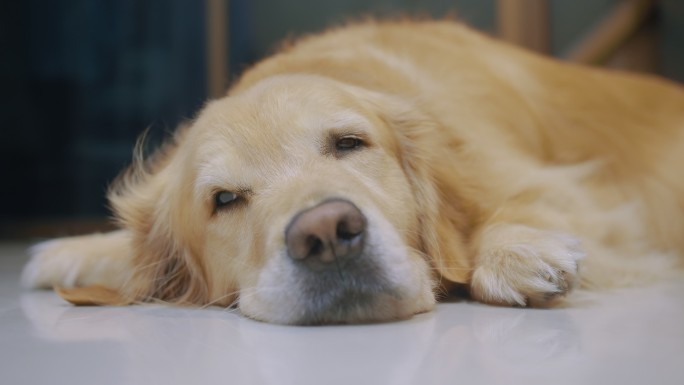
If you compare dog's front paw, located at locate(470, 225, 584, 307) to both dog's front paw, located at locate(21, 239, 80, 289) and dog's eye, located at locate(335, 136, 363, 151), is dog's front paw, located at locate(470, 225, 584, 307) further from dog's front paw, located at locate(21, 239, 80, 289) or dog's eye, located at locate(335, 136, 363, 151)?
dog's front paw, located at locate(21, 239, 80, 289)

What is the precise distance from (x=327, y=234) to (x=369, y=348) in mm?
248

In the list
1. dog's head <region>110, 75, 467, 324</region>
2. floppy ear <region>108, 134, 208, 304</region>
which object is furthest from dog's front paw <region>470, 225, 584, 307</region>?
floppy ear <region>108, 134, 208, 304</region>

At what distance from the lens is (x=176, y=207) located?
217 cm

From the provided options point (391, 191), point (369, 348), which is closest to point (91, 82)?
point (391, 191)

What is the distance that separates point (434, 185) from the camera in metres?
2.13

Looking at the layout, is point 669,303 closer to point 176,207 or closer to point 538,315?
point 538,315

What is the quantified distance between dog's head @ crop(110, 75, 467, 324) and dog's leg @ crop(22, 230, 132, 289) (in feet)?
0.58

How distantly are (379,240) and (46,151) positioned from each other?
4646 millimetres

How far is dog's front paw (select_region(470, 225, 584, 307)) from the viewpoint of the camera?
5.88 ft

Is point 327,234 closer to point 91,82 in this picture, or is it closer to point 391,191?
point 391,191

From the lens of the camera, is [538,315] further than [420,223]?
No

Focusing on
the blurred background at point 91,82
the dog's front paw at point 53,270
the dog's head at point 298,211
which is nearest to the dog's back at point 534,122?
the dog's head at point 298,211

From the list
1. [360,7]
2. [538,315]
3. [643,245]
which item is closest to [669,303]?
[538,315]

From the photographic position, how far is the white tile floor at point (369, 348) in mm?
1199
